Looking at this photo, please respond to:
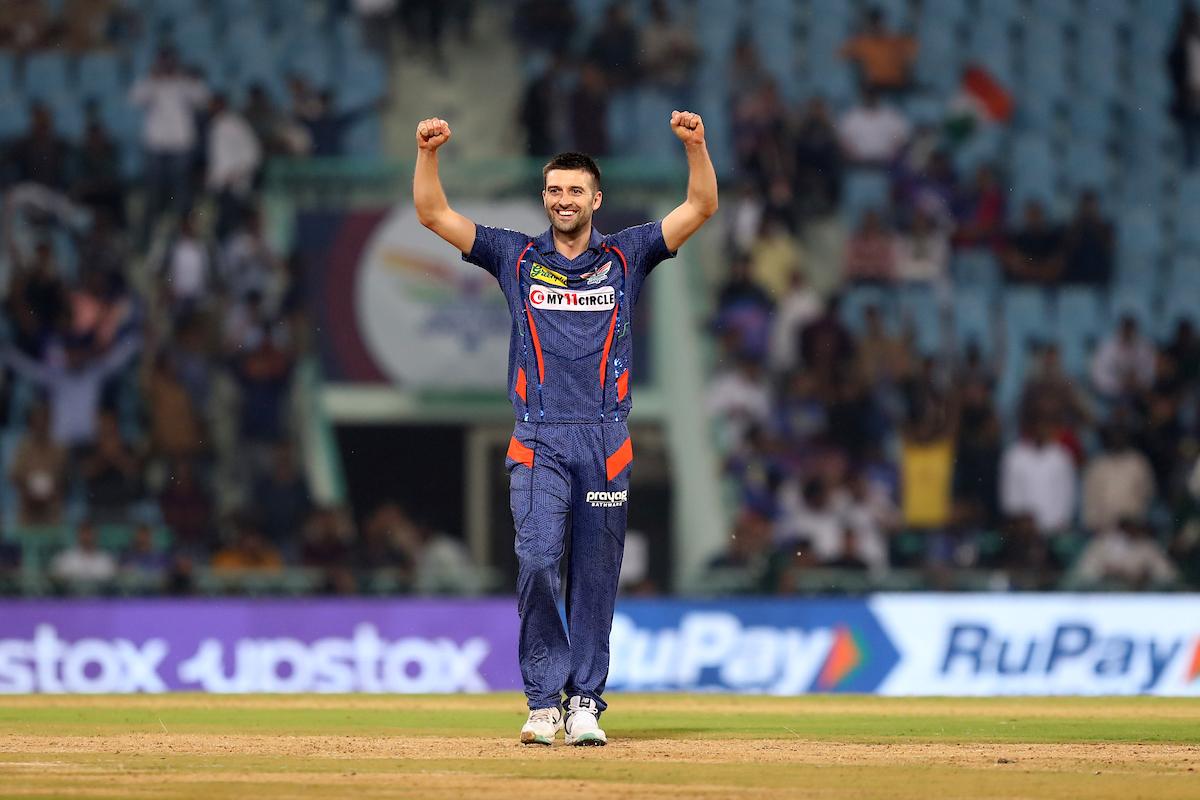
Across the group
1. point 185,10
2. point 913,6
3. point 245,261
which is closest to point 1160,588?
point 913,6

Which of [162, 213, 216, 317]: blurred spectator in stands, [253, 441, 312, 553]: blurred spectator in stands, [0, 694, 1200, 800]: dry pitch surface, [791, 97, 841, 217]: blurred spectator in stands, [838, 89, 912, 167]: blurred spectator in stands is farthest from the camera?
[838, 89, 912, 167]: blurred spectator in stands

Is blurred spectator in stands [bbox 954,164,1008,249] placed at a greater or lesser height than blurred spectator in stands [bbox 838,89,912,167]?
lesser

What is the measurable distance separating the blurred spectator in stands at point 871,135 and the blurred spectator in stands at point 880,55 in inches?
16.5

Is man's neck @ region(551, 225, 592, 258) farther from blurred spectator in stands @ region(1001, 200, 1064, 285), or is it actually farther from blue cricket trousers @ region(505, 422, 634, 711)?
blurred spectator in stands @ region(1001, 200, 1064, 285)

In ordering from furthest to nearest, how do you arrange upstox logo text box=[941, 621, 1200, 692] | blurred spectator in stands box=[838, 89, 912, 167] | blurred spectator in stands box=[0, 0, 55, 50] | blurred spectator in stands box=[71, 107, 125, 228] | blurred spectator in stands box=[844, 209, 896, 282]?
blurred spectator in stands box=[0, 0, 55, 50], blurred spectator in stands box=[838, 89, 912, 167], blurred spectator in stands box=[844, 209, 896, 282], blurred spectator in stands box=[71, 107, 125, 228], upstox logo text box=[941, 621, 1200, 692]

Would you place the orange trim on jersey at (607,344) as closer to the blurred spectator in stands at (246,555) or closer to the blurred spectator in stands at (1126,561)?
the blurred spectator in stands at (246,555)

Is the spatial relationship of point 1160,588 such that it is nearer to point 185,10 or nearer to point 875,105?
point 875,105

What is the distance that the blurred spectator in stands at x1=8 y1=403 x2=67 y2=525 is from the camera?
1596cm

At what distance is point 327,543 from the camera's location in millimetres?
15492

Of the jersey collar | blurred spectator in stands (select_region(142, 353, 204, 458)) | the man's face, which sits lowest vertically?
blurred spectator in stands (select_region(142, 353, 204, 458))

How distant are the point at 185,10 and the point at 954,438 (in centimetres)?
830

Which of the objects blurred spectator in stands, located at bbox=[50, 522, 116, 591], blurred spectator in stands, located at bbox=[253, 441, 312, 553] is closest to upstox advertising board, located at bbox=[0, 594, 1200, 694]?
blurred spectator in stands, located at bbox=[50, 522, 116, 591]

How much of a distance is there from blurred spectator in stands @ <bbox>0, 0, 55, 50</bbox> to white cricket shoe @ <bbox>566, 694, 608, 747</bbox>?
1329 cm

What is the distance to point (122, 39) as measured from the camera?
18.7 meters
